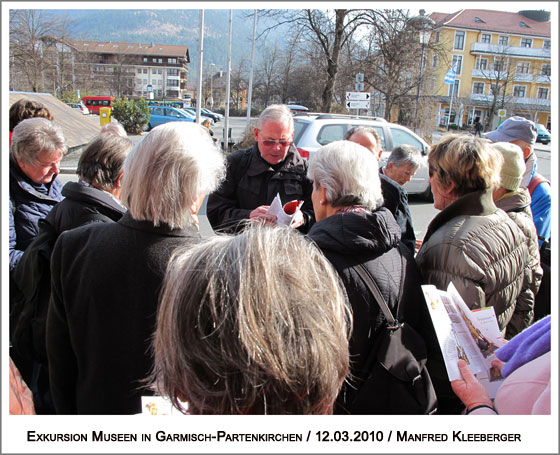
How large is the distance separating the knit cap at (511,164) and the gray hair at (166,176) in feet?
5.99

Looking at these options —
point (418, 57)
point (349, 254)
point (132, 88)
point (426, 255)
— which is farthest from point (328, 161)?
point (132, 88)

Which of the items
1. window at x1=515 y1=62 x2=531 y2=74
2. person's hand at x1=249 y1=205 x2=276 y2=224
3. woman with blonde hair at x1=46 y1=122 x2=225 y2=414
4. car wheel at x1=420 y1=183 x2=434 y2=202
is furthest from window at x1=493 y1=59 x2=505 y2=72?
woman with blonde hair at x1=46 y1=122 x2=225 y2=414

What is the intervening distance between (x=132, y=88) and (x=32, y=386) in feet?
226

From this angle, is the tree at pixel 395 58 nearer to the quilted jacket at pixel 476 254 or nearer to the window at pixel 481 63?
the quilted jacket at pixel 476 254

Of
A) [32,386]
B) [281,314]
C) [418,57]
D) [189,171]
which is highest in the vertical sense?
[418,57]

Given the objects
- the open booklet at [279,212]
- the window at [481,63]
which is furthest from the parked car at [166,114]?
the window at [481,63]

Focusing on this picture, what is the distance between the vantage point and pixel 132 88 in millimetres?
64312

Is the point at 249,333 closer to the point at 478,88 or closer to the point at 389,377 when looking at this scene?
the point at 389,377

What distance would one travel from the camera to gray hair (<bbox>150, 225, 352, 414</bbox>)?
84cm

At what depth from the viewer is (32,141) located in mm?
2439

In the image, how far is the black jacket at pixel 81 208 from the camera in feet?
6.50

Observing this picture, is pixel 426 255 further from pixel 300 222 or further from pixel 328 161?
pixel 300 222

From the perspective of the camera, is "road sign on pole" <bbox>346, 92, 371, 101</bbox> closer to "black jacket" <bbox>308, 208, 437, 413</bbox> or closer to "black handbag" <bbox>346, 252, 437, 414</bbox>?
"black jacket" <bbox>308, 208, 437, 413</bbox>

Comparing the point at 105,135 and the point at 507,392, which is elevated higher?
the point at 105,135
